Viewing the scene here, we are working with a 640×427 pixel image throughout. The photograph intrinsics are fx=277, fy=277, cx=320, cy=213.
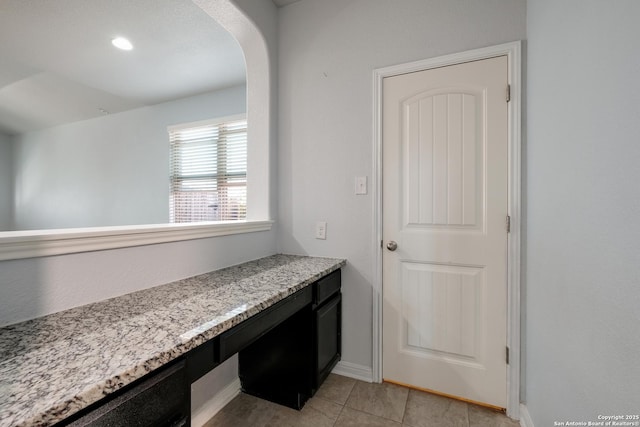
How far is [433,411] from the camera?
5.29 ft

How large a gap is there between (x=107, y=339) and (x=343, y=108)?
70.3 inches

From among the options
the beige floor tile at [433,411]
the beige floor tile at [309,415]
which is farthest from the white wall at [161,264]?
the beige floor tile at [433,411]

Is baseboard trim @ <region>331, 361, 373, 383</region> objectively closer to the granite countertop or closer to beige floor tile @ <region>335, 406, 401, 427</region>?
beige floor tile @ <region>335, 406, 401, 427</region>

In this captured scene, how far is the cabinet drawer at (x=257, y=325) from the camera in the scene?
989mm

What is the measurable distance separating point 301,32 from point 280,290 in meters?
1.93

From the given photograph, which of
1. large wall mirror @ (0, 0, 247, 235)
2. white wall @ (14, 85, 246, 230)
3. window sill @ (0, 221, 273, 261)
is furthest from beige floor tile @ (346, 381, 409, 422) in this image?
white wall @ (14, 85, 246, 230)

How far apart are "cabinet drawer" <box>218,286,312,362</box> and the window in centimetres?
216

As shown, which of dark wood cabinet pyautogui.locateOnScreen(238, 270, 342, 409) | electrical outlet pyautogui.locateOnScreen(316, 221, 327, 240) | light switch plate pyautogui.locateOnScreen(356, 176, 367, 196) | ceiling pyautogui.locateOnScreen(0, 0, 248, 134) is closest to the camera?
dark wood cabinet pyautogui.locateOnScreen(238, 270, 342, 409)

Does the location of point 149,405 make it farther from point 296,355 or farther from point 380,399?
point 380,399

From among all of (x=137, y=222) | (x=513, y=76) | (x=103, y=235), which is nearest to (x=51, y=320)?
(x=103, y=235)

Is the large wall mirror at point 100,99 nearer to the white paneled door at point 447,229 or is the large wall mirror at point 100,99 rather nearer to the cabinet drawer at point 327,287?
the white paneled door at point 447,229

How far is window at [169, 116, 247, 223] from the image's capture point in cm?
344
